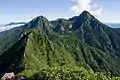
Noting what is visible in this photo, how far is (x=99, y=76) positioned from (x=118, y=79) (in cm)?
520

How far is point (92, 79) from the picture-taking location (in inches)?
1839

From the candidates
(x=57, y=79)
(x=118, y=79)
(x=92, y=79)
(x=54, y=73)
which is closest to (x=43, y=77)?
(x=54, y=73)

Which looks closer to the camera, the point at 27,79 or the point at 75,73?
the point at 75,73

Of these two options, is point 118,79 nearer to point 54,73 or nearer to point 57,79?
point 57,79

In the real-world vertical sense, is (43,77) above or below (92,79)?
below

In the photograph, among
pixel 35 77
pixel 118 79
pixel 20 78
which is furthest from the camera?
pixel 20 78

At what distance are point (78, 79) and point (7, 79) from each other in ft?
222

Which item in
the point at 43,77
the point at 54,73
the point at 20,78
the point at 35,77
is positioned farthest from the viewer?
the point at 20,78

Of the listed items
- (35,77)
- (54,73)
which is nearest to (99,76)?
(54,73)

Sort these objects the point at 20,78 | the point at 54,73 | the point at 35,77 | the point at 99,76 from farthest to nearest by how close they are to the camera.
→ 1. the point at 20,78
2. the point at 35,77
3. the point at 54,73
4. the point at 99,76

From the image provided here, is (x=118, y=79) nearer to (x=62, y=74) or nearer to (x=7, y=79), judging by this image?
(x=62, y=74)

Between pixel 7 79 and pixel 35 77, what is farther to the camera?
pixel 7 79

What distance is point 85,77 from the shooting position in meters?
45.5

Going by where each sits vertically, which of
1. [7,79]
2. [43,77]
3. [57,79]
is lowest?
[7,79]
